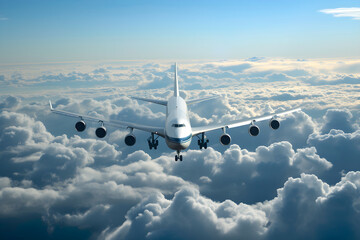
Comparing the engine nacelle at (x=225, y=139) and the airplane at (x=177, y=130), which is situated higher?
the airplane at (x=177, y=130)

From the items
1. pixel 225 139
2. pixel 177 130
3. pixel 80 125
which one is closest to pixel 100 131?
pixel 80 125

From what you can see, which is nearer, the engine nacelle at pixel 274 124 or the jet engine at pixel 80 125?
the jet engine at pixel 80 125

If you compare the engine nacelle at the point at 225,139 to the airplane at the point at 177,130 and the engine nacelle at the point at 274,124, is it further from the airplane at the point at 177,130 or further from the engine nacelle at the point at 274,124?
the engine nacelle at the point at 274,124

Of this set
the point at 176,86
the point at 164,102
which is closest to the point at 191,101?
the point at 164,102

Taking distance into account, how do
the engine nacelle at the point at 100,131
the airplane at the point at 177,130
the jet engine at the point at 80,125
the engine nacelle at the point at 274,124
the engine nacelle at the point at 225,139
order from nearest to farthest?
1. the airplane at the point at 177,130
2. the engine nacelle at the point at 225,139
3. the engine nacelle at the point at 100,131
4. the jet engine at the point at 80,125
5. the engine nacelle at the point at 274,124

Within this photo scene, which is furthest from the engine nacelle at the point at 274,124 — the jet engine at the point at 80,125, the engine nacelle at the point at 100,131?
the jet engine at the point at 80,125

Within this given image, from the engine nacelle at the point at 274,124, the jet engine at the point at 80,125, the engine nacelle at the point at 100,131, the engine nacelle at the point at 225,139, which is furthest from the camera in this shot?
the engine nacelle at the point at 274,124

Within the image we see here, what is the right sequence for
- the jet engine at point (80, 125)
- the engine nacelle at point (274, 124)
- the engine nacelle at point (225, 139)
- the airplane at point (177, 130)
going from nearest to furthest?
the airplane at point (177, 130) < the engine nacelle at point (225, 139) < the jet engine at point (80, 125) < the engine nacelle at point (274, 124)

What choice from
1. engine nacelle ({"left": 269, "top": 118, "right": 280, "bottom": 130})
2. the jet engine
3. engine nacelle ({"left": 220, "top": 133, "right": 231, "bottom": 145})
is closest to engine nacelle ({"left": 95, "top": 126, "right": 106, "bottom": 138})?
the jet engine

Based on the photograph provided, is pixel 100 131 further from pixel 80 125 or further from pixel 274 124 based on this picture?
pixel 274 124

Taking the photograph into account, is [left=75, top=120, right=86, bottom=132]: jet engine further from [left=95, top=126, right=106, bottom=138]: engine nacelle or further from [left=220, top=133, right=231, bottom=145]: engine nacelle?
[left=220, top=133, right=231, bottom=145]: engine nacelle

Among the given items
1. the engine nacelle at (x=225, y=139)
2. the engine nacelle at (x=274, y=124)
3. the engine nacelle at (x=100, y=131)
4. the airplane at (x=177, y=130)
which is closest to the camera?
the airplane at (x=177, y=130)

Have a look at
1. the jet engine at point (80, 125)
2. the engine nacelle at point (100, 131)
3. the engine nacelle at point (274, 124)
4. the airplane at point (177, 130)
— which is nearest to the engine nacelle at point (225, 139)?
the airplane at point (177, 130)

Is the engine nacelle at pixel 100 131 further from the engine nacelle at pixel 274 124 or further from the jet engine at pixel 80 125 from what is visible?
the engine nacelle at pixel 274 124
